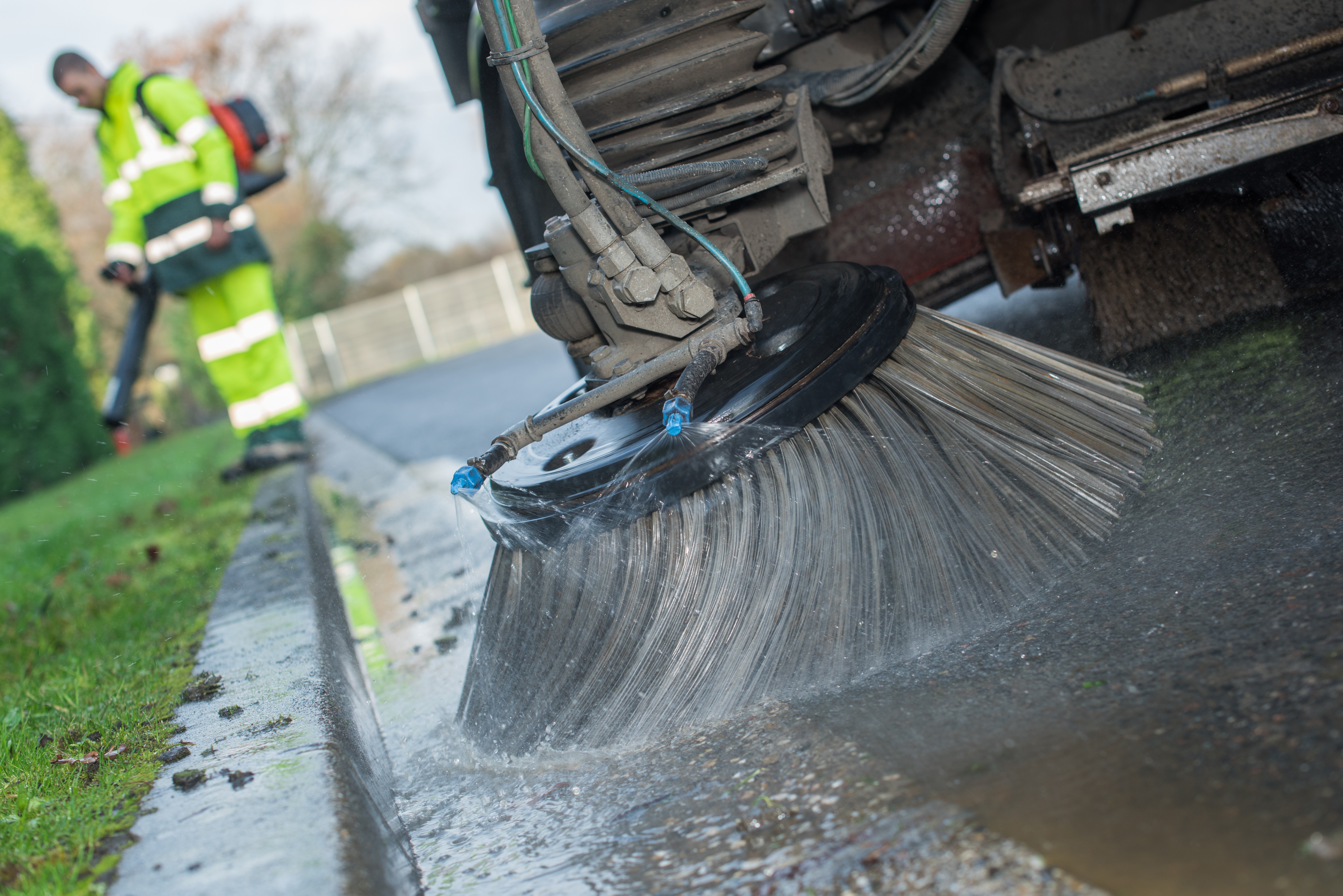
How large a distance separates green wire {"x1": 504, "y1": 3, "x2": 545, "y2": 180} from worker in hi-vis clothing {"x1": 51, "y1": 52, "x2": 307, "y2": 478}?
3.50m

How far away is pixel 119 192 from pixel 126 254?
11.2 inches

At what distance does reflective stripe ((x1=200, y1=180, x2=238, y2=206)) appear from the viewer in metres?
4.89

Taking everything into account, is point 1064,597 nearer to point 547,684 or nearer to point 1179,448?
point 1179,448

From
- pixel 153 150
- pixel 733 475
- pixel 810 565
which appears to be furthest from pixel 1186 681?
pixel 153 150

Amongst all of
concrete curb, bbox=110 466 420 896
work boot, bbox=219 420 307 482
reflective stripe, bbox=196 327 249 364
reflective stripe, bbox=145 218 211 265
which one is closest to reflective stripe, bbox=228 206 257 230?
reflective stripe, bbox=145 218 211 265

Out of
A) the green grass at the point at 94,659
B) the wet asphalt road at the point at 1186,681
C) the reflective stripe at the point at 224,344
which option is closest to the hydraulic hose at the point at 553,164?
the wet asphalt road at the point at 1186,681

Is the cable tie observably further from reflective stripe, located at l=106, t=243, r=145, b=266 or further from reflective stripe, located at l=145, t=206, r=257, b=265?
reflective stripe, located at l=106, t=243, r=145, b=266

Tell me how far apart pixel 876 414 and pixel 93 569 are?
10.5 ft

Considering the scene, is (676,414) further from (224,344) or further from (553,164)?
(224,344)

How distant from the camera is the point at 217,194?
4.89 metres

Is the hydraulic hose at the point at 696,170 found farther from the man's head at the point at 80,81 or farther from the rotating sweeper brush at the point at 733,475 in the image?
the man's head at the point at 80,81

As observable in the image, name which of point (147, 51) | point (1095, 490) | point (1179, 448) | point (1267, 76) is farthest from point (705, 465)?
point (147, 51)

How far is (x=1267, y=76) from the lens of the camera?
78.8 inches

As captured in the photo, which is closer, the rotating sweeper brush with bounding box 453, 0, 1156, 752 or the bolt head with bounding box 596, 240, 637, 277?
the rotating sweeper brush with bounding box 453, 0, 1156, 752
